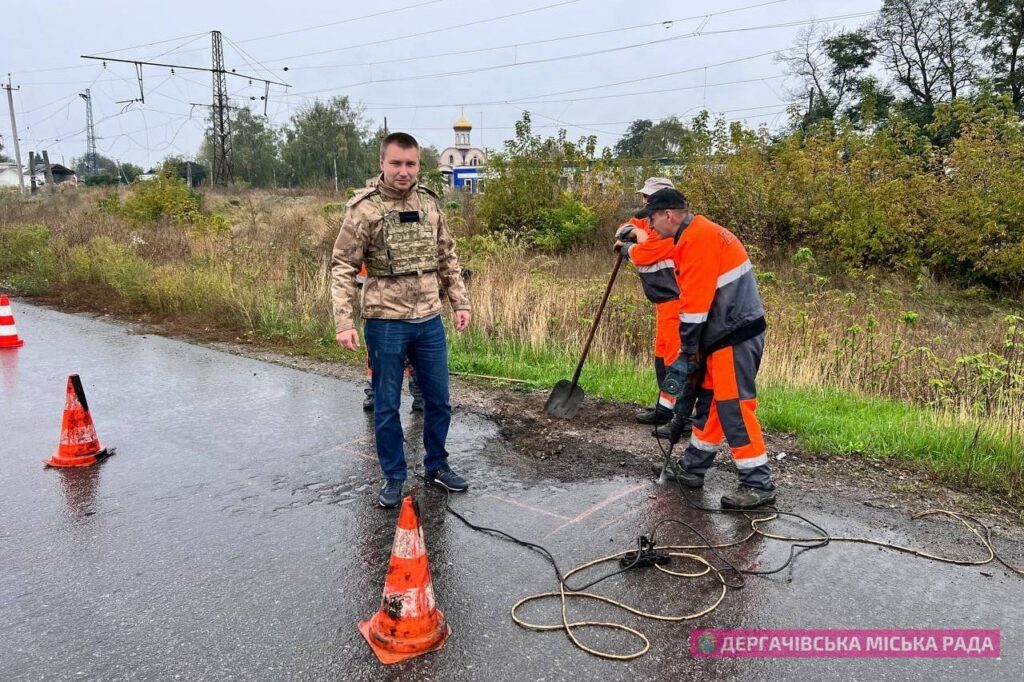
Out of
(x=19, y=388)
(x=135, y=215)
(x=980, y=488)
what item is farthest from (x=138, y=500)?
(x=135, y=215)

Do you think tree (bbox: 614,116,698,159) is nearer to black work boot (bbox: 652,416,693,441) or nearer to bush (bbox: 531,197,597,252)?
bush (bbox: 531,197,597,252)

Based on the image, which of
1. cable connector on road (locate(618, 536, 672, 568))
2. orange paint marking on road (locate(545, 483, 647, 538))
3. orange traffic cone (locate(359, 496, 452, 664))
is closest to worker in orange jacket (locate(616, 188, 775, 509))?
orange paint marking on road (locate(545, 483, 647, 538))

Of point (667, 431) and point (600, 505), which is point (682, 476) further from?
point (667, 431)

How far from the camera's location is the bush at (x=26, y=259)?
43.6ft

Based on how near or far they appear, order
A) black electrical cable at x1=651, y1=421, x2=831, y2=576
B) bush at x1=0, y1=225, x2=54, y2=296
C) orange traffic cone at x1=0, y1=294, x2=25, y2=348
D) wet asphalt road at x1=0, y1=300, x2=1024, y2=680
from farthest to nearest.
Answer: bush at x1=0, y1=225, x2=54, y2=296, orange traffic cone at x1=0, y1=294, x2=25, y2=348, black electrical cable at x1=651, y1=421, x2=831, y2=576, wet asphalt road at x1=0, y1=300, x2=1024, y2=680

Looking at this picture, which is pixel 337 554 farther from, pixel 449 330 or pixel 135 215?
pixel 135 215

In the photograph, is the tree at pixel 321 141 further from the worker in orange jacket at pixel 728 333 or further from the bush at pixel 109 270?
the worker in orange jacket at pixel 728 333

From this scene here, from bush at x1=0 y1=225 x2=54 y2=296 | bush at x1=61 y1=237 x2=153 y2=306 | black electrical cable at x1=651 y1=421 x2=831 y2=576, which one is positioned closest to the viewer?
black electrical cable at x1=651 y1=421 x2=831 y2=576

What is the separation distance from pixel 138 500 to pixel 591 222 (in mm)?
14751

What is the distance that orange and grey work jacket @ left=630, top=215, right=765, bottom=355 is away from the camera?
3.95 meters

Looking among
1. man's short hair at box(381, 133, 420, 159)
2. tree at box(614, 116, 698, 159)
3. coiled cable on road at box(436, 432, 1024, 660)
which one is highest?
tree at box(614, 116, 698, 159)

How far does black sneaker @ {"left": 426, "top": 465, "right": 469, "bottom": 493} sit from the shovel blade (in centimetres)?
150

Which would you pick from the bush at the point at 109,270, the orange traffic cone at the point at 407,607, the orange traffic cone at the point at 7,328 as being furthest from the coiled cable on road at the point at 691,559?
the bush at the point at 109,270

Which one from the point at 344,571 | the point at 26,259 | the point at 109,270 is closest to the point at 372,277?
the point at 344,571
